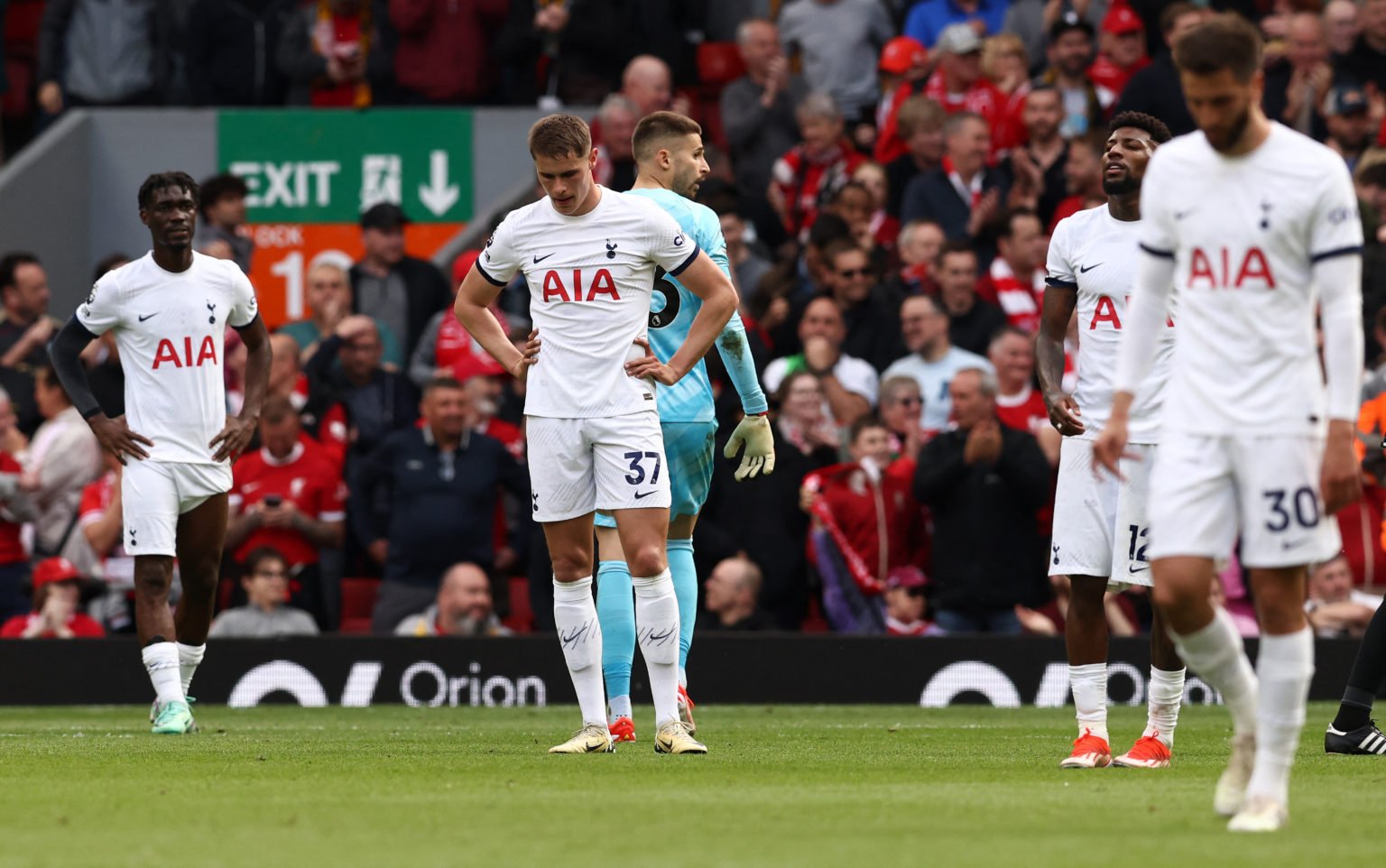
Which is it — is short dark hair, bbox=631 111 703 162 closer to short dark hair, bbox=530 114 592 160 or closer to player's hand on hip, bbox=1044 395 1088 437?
short dark hair, bbox=530 114 592 160

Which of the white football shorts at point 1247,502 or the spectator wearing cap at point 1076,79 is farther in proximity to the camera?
the spectator wearing cap at point 1076,79

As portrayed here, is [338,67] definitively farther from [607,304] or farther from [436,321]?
[607,304]

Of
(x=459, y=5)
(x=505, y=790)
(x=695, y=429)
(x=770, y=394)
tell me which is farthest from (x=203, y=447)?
(x=459, y=5)

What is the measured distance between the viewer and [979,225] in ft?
57.0

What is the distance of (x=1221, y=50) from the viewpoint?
22.2ft

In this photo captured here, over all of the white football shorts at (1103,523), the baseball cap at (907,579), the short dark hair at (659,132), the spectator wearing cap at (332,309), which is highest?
the short dark hair at (659,132)

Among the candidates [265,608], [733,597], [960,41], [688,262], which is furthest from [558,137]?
[960,41]

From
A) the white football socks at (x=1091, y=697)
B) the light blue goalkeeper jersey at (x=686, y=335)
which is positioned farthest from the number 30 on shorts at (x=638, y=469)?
the white football socks at (x=1091, y=697)

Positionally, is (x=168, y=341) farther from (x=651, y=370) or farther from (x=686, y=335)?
(x=651, y=370)

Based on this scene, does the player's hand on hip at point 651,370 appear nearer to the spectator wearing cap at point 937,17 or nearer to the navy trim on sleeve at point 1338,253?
the navy trim on sleeve at point 1338,253

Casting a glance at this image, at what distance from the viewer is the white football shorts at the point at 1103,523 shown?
921cm

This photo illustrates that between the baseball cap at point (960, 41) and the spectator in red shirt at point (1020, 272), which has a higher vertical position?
the baseball cap at point (960, 41)

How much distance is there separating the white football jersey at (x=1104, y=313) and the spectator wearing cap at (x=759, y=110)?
993cm

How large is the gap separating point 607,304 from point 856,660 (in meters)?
5.84
